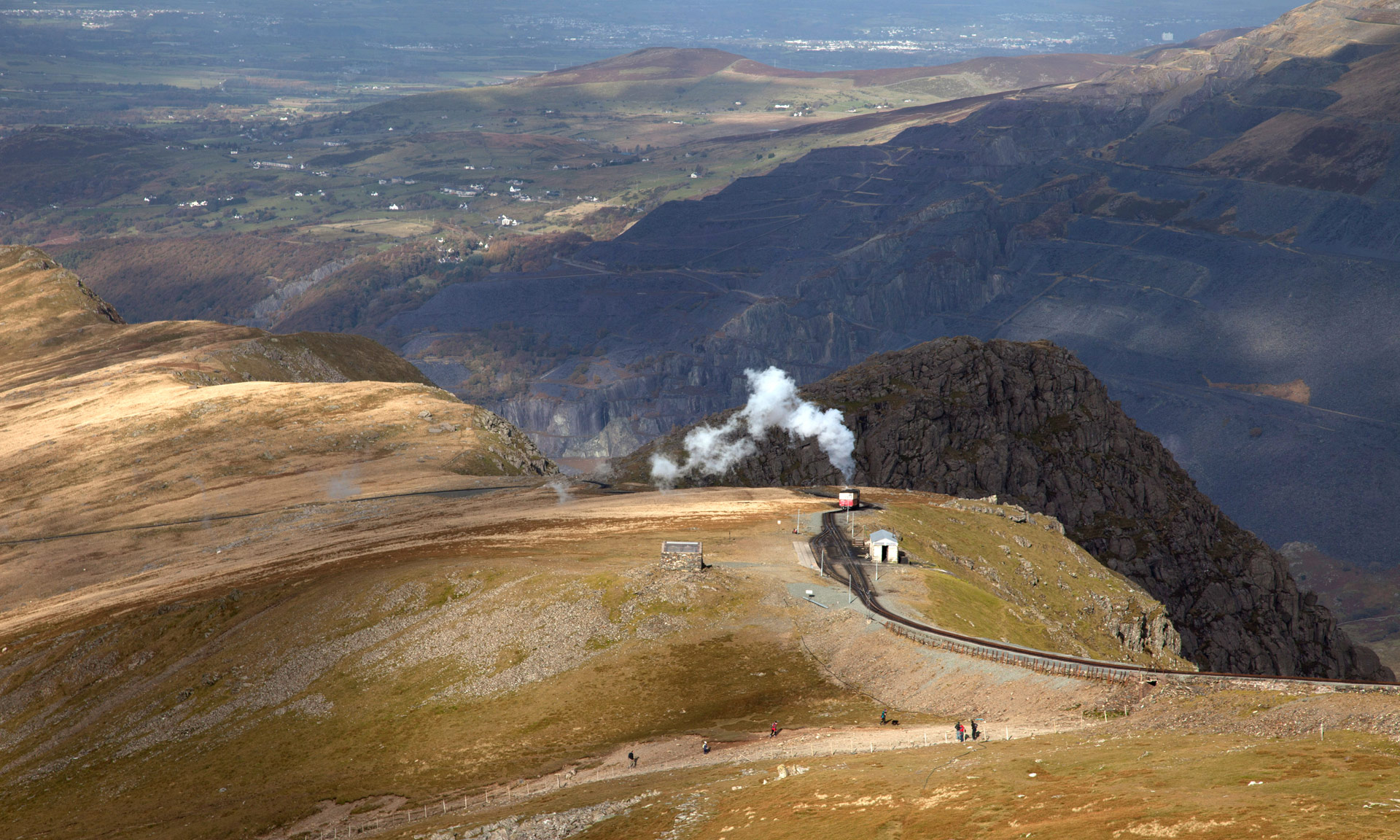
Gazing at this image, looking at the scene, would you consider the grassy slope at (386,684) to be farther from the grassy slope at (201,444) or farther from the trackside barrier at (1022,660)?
the grassy slope at (201,444)

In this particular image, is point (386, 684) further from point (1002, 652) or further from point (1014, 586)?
point (1014, 586)

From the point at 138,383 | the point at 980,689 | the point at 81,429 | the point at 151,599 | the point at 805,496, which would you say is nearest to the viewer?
A: the point at 980,689

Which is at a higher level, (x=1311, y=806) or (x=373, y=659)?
(x=1311, y=806)

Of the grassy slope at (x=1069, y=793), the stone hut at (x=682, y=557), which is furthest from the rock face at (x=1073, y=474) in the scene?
the grassy slope at (x=1069, y=793)

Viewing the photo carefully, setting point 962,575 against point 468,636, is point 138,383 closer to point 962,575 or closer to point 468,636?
point 468,636

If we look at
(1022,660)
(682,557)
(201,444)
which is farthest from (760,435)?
(1022,660)

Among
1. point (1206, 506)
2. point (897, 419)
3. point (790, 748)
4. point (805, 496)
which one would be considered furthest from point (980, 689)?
point (1206, 506)

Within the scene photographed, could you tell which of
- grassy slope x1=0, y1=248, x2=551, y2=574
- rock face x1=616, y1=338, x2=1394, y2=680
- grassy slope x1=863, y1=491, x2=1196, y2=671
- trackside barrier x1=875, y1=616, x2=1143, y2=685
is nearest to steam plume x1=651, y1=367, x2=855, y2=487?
rock face x1=616, y1=338, x2=1394, y2=680
